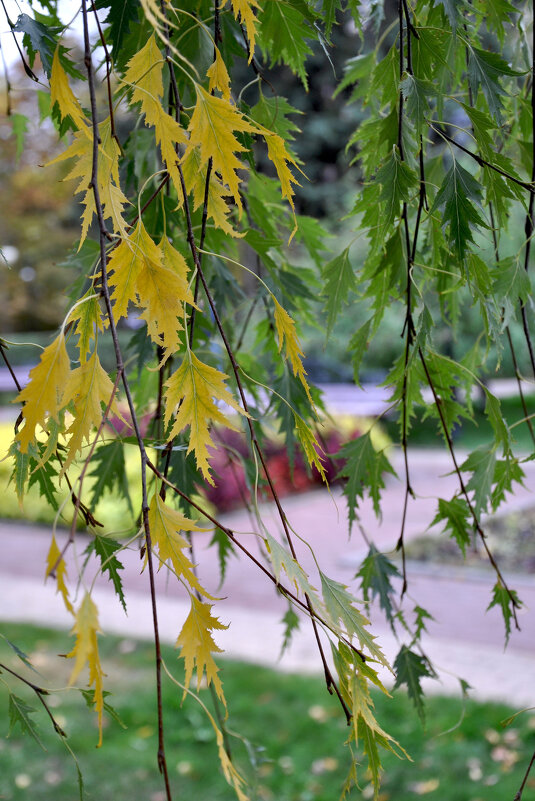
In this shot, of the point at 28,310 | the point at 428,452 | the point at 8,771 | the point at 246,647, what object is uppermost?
the point at 28,310

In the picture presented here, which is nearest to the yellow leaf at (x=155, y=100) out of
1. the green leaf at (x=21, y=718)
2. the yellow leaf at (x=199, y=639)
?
the yellow leaf at (x=199, y=639)

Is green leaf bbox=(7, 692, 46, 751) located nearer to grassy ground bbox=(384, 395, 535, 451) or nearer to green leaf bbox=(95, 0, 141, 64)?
green leaf bbox=(95, 0, 141, 64)

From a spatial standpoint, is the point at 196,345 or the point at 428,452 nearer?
the point at 196,345

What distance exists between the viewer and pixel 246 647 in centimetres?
430

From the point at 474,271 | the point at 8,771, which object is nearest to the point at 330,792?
the point at 8,771

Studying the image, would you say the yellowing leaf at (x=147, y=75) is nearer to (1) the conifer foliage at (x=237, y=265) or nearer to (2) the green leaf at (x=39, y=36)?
(1) the conifer foliage at (x=237, y=265)

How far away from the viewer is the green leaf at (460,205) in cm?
83

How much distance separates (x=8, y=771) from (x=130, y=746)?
485 mm

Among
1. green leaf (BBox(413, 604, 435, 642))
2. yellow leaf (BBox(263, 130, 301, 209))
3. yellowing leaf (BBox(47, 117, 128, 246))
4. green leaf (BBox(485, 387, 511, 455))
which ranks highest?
yellow leaf (BBox(263, 130, 301, 209))

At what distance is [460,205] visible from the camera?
2.74ft

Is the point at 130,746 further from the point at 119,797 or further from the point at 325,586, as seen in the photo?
the point at 325,586

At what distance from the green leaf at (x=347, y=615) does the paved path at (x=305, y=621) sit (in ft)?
7.84

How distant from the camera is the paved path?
393 cm

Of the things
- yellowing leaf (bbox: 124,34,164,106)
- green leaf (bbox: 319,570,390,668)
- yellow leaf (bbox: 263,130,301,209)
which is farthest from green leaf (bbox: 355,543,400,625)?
yellowing leaf (bbox: 124,34,164,106)
